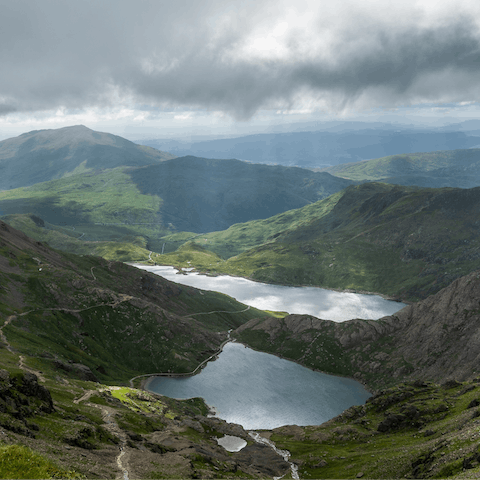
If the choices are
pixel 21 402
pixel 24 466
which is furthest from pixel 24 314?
pixel 24 466

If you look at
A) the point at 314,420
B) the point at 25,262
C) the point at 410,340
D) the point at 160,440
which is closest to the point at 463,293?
Result: the point at 410,340

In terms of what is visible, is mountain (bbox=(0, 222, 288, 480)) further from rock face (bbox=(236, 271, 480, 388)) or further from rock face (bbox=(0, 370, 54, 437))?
rock face (bbox=(236, 271, 480, 388))

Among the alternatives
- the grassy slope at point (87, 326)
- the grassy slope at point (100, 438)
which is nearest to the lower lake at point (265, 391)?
the grassy slope at point (87, 326)

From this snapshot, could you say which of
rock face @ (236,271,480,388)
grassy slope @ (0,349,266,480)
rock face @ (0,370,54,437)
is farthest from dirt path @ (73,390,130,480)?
rock face @ (236,271,480,388)

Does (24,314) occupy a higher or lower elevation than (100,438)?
lower

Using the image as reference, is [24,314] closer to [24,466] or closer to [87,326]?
[87,326]

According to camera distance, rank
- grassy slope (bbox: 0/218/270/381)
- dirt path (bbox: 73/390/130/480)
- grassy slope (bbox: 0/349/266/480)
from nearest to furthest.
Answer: grassy slope (bbox: 0/349/266/480), dirt path (bbox: 73/390/130/480), grassy slope (bbox: 0/218/270/381)

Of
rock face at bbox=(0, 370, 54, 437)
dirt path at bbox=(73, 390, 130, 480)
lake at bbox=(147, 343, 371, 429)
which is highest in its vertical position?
rock face at bbox=(0, 370, 54, 437)

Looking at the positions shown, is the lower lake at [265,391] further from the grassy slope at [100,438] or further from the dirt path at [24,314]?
the dirt path at [24,314]
